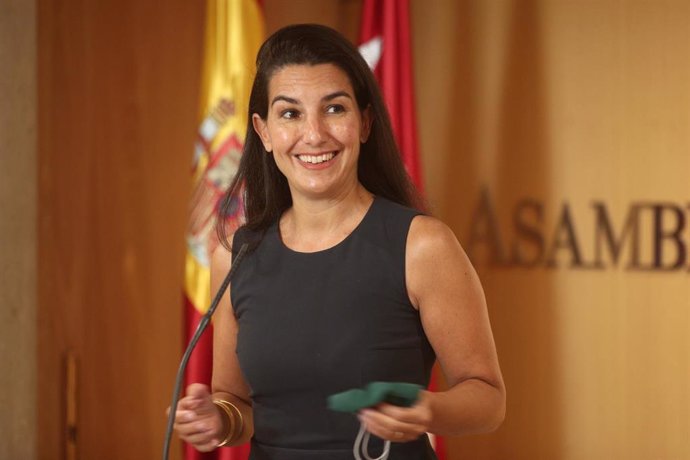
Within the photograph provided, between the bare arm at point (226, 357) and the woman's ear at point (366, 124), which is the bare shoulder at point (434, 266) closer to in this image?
the woman's ear at point (366, 124)

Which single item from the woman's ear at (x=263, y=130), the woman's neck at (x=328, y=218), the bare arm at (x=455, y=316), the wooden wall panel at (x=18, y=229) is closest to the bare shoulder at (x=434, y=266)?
the bare arm at (x=455, y=316)

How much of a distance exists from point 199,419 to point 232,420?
13cm

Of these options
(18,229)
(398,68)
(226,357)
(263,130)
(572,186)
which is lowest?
(226,357)

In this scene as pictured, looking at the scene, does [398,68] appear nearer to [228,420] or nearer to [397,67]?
[397,67]

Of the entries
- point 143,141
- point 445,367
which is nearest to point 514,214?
point 143,141

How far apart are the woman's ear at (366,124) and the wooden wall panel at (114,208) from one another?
5.30ft

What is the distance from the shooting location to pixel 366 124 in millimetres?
1944

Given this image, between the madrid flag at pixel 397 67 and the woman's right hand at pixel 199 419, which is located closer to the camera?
the woman's right hand at pixel 199 419

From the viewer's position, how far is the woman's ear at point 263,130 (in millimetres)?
1991

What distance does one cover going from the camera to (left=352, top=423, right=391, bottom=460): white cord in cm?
159

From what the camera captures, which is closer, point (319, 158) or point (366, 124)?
point (319, 158)

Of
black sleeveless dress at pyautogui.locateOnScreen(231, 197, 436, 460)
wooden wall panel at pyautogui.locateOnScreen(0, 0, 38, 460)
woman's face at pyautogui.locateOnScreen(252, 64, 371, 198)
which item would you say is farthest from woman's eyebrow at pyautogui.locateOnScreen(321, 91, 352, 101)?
wooden wall panel at pyautogui.locateOnScreen(0, 0, 38, 460)

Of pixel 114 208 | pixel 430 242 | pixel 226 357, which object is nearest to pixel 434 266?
pixel 430 242

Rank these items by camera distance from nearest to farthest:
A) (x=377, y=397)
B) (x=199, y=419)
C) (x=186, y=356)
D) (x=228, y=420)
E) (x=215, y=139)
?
(x=377, y=397) < (x=186, y=356) < (x=199, y=419) < (x=228, y=420) < (x=215, y=139)
